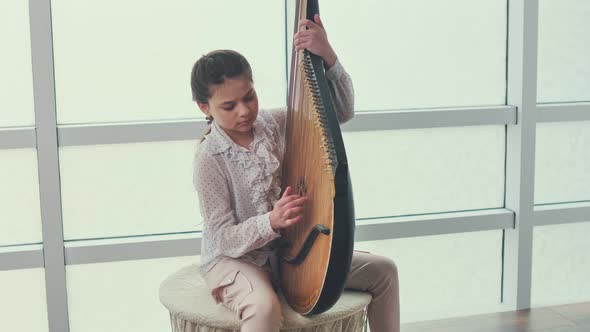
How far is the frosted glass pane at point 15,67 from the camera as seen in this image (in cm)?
261

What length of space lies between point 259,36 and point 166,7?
31cm

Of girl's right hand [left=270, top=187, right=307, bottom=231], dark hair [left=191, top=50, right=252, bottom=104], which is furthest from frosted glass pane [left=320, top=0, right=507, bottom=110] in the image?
girl's right hand [left=270, top=187, right=307, bottom=231]

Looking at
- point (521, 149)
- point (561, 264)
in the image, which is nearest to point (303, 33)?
point (521, 149)

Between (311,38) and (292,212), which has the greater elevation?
(311,38)

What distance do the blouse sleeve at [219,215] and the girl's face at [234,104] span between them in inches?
3.8

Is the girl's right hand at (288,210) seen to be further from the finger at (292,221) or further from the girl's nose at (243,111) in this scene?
the girl's nose at (243,111)

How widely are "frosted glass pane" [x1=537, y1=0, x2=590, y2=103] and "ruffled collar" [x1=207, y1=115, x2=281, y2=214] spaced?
→ 1361 mm

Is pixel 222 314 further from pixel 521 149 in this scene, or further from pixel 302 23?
pixel 521 149

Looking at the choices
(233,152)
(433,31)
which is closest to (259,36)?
(433,31)

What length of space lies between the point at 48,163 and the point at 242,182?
2.60ft

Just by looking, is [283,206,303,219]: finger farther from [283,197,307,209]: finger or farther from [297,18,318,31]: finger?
[297,18,318,31]: finger

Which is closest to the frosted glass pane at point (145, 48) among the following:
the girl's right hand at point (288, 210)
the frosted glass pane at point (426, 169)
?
the frosted glass pane at point (426, 169)

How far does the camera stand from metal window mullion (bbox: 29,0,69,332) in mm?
2566

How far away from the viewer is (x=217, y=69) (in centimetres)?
206
